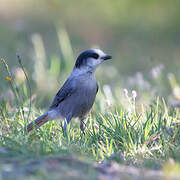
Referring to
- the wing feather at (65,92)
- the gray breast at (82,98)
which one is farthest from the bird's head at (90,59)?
the wing feather at (65,92)

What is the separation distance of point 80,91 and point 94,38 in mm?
6071

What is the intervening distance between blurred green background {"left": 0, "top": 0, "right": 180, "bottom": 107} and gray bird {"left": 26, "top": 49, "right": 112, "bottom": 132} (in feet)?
3.90

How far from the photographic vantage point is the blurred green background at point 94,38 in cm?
798

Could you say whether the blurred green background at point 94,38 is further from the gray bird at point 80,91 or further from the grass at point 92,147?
the grass at point 92,147

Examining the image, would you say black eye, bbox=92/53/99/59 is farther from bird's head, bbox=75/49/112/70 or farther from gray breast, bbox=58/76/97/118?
gray breast, bbox=58/76/97/118

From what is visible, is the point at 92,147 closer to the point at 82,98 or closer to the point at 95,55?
the point at 82,98

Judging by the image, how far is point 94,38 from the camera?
1148cm

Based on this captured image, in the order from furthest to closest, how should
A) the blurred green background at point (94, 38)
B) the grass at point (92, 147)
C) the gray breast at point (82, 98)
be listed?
the blurred green background at point (94, 38) < the gray breast at point (82, 98) < the grass at point (92, 147)

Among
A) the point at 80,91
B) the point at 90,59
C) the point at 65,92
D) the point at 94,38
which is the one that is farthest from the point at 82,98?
the point at 94,38

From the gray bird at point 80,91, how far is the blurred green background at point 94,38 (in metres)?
1.19

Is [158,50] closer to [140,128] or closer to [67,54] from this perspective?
[67,54]

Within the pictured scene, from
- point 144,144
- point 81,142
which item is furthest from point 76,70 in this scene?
point 144,144

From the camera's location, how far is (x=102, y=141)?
4512 millimetres

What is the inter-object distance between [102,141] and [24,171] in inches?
59.0
